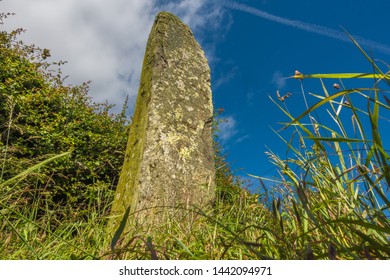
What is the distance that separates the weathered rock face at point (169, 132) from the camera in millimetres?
4672

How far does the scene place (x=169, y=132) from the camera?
5.07m

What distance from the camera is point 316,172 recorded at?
195cm

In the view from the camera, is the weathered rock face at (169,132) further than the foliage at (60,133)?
No

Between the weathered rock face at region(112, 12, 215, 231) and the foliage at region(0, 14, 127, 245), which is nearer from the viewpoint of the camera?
the weathered rock face at region(112, 12, 215, 231)

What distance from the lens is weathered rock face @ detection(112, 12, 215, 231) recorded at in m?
4.67

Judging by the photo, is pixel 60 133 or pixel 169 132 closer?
pixel 169 132

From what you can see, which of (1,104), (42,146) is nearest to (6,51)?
(1,104)

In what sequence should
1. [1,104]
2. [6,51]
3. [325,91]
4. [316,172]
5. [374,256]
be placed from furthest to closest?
[6,51], [1,104], [316,172], [325,91], [374,256]

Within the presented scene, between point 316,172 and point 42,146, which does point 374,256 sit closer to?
point 316,172

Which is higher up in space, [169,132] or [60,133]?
[60,133]

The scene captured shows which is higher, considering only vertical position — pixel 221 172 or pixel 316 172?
pixel 221 172
